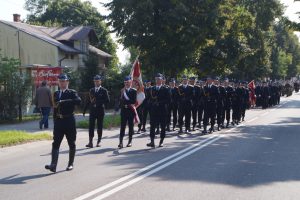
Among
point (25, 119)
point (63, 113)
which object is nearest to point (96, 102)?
point (63, 113)

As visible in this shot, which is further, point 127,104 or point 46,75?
point 46,75

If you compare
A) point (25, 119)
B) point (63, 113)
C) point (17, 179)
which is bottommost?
point (17, 179)

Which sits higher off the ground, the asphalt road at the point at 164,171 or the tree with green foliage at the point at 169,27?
the tree with green foliage at the point at 169,27

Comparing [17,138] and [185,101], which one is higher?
[185,101]

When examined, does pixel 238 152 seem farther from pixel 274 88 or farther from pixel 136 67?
pixel 274 88

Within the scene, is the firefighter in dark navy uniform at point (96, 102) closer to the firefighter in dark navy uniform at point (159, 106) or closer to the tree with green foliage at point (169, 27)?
the firefighter in dark navy uniform at point (159, 106)

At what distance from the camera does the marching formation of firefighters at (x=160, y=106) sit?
1035cm

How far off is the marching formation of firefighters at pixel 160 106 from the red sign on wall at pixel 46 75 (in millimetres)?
5385

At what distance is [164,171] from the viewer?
396 inches

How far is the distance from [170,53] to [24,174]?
70.2 ft

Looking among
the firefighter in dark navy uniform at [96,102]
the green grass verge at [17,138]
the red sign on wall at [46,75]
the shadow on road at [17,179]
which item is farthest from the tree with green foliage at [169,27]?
the shadow on road at [17,179]

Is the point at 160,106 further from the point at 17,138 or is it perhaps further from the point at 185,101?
the point at 185,101

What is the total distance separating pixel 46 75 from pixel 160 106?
10.7 m

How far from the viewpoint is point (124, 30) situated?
99.3 feet
